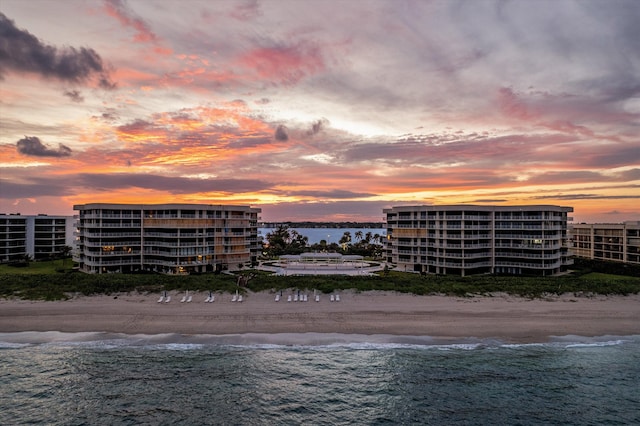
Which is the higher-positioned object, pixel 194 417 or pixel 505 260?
pixel 505 260

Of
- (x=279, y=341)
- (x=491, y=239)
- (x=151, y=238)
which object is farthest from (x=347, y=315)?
(x=151, y=238)

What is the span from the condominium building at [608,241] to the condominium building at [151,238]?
82094 mm

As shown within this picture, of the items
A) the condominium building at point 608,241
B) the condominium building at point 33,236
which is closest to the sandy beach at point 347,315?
the condominium building at point 608,241

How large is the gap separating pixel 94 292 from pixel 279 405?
130 feet

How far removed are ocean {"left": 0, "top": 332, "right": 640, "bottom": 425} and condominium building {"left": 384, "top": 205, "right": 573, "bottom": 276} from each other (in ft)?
141

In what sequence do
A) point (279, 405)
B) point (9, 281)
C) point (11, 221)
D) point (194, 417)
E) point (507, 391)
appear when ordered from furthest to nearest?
point (11, 221) < point (9, 281) < point (507, 391) < point (279, 405) < point (194, 417)

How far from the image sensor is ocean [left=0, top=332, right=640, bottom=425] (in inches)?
1204

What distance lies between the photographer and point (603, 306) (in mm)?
56188

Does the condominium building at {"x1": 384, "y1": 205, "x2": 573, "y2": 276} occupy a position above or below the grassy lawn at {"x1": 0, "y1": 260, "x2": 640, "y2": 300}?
above

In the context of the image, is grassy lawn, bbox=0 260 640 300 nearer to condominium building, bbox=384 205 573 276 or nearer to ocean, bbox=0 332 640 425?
ocean, bbox=0 332 640 425

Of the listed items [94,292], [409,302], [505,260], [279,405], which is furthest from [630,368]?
[94,292]

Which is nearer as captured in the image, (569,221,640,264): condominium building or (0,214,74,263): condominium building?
(569,221,640,264): condominium building

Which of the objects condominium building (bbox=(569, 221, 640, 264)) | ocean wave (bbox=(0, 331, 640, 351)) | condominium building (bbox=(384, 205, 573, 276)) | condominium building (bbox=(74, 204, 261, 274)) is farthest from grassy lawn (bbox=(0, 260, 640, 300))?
condominium building (bbox=(569, 221, 640, 264))

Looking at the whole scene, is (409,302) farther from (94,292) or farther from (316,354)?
(94,292)
